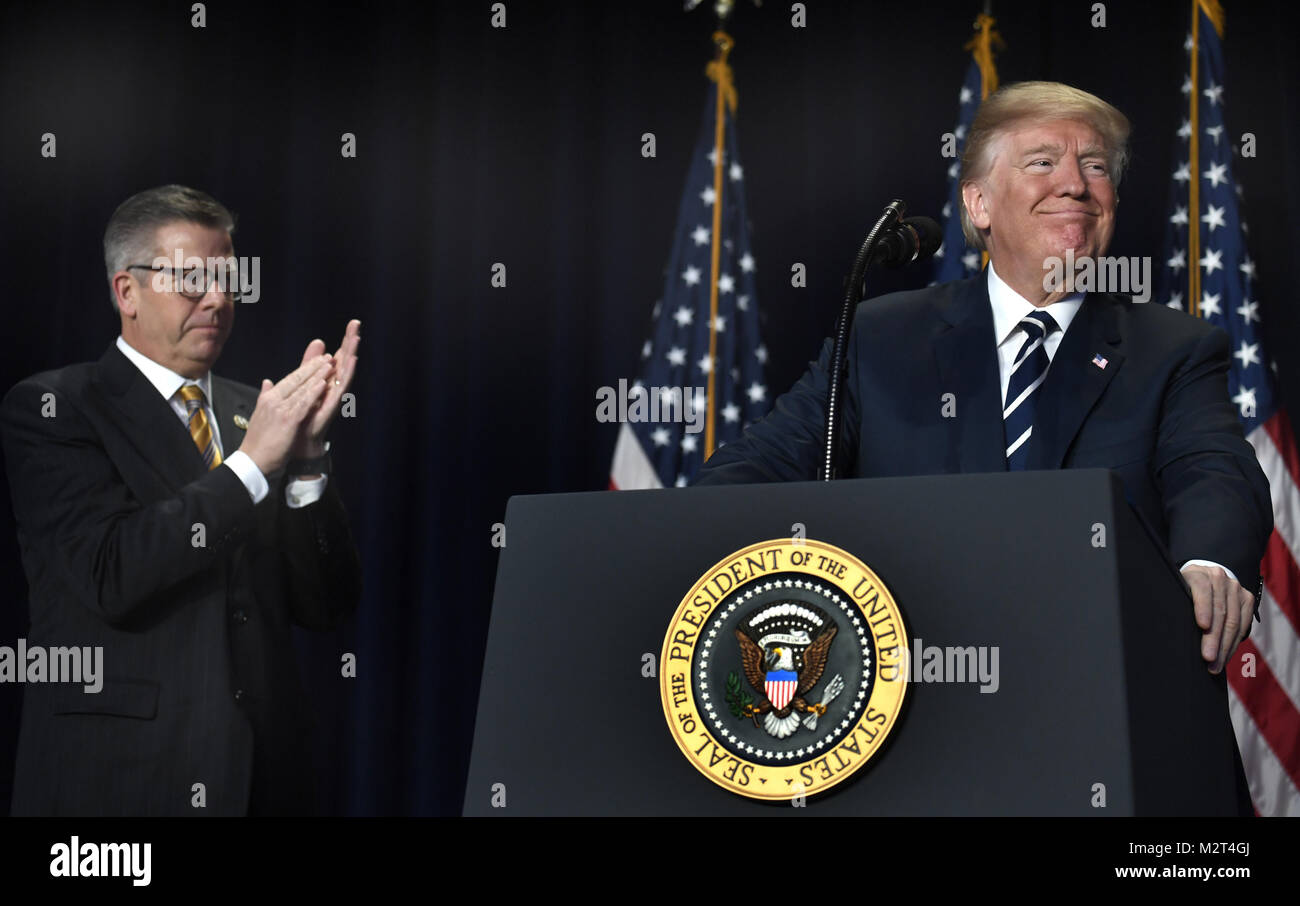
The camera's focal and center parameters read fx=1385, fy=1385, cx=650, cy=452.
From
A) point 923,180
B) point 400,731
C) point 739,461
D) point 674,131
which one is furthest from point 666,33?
point 739,461

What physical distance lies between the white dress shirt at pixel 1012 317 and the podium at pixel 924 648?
0.69 meters

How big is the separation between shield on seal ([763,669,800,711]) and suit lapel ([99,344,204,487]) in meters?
2.57

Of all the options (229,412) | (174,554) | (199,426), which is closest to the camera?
(174,554)

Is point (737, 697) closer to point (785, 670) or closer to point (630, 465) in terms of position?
point (785, 670)

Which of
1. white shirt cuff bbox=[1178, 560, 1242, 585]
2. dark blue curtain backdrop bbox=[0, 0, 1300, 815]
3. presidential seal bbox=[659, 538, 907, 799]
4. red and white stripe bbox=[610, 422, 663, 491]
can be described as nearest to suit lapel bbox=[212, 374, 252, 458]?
dark blue curtain backdrop bbox=[0, 0, 1300, 815]

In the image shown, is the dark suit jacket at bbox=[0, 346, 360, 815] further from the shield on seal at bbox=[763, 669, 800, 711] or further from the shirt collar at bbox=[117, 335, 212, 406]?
the shield on seal at bbox=[763, 669, 800, 711]

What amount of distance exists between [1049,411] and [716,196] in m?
2.68

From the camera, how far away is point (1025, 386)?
77.3 inches

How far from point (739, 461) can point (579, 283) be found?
8.74 ft

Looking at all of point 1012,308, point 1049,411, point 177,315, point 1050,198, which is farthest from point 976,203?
point 177,315

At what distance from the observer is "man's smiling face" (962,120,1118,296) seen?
2182 millimetres

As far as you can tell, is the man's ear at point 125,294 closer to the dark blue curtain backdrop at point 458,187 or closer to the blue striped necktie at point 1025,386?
the dark blue curtain backdrop at point 458,187
